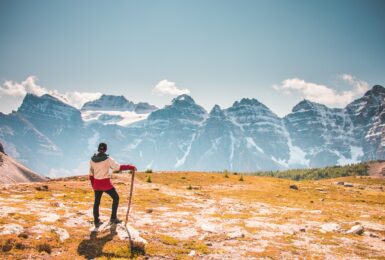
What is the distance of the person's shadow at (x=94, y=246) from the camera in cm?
1396

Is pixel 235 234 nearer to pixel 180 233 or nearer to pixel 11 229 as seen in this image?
pixel 180 233

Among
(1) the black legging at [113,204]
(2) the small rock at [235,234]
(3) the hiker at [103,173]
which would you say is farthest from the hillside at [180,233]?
(3) the hiker at [103,173]

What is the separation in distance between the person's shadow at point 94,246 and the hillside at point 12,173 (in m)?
36.9

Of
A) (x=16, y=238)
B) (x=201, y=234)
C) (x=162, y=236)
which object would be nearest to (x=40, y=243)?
(x=16, y=238)

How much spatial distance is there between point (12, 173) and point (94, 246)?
144 ft

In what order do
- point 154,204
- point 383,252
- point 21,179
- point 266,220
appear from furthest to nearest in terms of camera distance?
point 21,179
point 154,204
point 266,220
point 383,252

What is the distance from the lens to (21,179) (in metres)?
52.6

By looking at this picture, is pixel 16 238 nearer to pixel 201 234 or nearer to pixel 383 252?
pixel 201 234

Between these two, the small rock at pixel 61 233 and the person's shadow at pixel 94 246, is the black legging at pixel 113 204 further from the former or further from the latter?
the small rock at pixel 61 233

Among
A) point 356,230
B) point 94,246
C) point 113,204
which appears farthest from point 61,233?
point 356,230

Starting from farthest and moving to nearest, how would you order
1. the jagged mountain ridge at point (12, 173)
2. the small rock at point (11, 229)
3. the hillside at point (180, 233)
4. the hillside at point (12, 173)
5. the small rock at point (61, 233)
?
1. the hillside at point (12, 173)
2. the jagged mountain ridge at point (12, 173)
3. the small rock at point (61, 233)
4. the small rock at point (11, 229)
5. the hillside at point (180, 233)

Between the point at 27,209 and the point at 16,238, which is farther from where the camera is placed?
the point at 27,209

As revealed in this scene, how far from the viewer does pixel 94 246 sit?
48.8ft

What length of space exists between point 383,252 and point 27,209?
69.7ft
